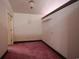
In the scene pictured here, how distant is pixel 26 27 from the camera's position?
5.74 meters

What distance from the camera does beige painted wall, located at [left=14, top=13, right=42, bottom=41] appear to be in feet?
18.1

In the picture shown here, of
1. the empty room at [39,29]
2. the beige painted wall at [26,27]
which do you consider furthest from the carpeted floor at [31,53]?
the beige painted wall at [26,27]

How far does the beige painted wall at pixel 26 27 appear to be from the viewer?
5.53m

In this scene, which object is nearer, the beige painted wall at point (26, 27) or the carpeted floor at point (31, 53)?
the carpeted floor at point (31, 53)

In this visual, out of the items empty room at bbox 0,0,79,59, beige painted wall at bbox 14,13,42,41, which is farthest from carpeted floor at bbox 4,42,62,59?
beige painted wall at bbox 14,13,42,41

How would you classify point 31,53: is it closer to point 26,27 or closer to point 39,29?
point 26,27

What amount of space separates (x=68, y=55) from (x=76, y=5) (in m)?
1.53

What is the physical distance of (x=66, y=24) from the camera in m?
2.51

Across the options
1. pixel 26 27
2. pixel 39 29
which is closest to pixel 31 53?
pixel 26 27

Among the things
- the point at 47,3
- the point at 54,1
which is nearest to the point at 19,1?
the point at 47,3

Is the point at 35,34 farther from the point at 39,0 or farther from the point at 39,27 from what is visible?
the point at 39,0

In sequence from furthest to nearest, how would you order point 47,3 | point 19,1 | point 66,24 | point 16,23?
1. point 16,23
2. point 47,3
3. point 19,1
4. point 66,24

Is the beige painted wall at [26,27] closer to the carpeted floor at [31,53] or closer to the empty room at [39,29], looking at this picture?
the empty room at [39,29]

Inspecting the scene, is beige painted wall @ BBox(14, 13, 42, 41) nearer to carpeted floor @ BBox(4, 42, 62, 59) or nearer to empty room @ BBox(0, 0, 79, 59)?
empty room @ BBox(0, 0, 79, 59)
